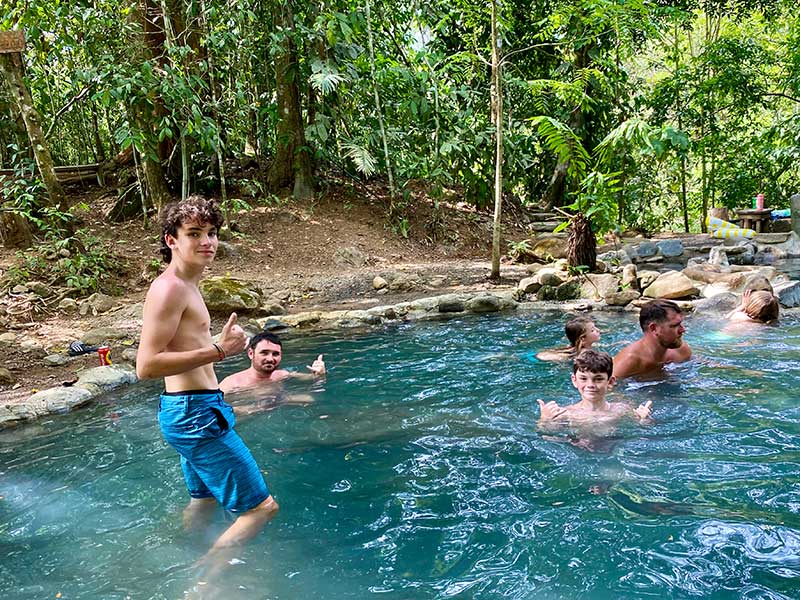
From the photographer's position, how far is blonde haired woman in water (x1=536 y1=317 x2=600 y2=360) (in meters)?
5.48

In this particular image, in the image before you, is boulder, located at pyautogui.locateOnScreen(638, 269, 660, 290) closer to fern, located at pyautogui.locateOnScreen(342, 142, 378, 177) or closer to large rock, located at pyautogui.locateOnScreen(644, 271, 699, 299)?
large rock, located at pyautogui.locateOnScreen(644, 271, 699, 299)

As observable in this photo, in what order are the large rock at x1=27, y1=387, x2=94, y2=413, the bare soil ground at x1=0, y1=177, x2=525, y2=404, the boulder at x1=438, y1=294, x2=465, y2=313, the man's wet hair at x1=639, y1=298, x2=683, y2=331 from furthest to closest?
the boulder at x1=438, y1=294, x2=465, y2=313 < the bare soil ground at x1=0, y1=177, x2=525, y2=404 < the large rock at x1=27, y1=387, x2=94, y2=413 < the man's wet hair at x1=639, y1=298, x2=683, y2=331

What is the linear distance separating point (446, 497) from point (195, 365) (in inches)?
62.3

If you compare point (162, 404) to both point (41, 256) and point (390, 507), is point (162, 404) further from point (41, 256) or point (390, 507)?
point (41, 256)

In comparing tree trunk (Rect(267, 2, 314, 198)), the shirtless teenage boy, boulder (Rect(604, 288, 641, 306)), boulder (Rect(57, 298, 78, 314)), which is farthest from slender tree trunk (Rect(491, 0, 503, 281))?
the shirtless teenage boy

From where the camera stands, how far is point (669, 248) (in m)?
13.1

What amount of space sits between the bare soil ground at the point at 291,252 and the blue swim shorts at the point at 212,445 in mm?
3576

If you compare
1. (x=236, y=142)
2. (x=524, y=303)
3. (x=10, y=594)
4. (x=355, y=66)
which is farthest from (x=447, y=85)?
(x=10, y=594)

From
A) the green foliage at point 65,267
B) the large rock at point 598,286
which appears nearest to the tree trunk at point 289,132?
the green foliage at point 65,267

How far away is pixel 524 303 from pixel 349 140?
246 inches

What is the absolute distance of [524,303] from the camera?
8438mm

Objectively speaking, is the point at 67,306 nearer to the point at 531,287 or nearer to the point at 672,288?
the point at 531,287

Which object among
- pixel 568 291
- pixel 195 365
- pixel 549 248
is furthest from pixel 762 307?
pixel 195 365

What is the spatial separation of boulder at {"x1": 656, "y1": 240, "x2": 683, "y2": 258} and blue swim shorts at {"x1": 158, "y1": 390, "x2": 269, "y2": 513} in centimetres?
1206
